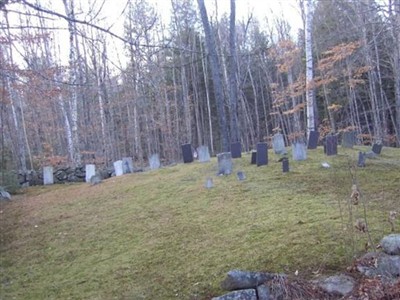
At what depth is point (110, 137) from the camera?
22.3m

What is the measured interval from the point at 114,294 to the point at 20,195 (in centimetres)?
853

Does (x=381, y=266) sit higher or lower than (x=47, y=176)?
lower

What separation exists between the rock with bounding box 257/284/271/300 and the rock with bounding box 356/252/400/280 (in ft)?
2.65

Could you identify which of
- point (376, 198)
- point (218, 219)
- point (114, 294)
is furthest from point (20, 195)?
point (376, 198)

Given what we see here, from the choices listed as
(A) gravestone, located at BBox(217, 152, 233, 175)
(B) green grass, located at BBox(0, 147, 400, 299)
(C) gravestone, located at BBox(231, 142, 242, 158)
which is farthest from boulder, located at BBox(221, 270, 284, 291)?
(C) gravestone, located at BBox(231, 142, 242, 158)

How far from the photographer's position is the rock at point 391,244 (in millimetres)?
3385

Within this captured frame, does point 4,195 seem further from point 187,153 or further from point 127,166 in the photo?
point 187,153

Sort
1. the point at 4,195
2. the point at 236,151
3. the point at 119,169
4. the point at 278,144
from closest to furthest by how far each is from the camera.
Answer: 1. the point at 278,144
2. the point at 236,151
3. the point at 4,195
4. the point at 119,169

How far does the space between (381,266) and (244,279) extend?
115 centimetres

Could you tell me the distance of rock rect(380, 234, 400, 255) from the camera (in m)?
3.38

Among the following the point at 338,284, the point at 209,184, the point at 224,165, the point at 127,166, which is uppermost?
the point at 127,166

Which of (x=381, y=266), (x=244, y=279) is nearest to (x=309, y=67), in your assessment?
(x=381, y=266)

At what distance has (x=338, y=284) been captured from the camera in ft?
10.5

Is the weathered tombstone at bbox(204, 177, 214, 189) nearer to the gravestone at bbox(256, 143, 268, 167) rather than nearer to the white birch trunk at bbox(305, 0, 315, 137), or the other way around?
the gravestone at bbox(256, 143, 268, 167)
